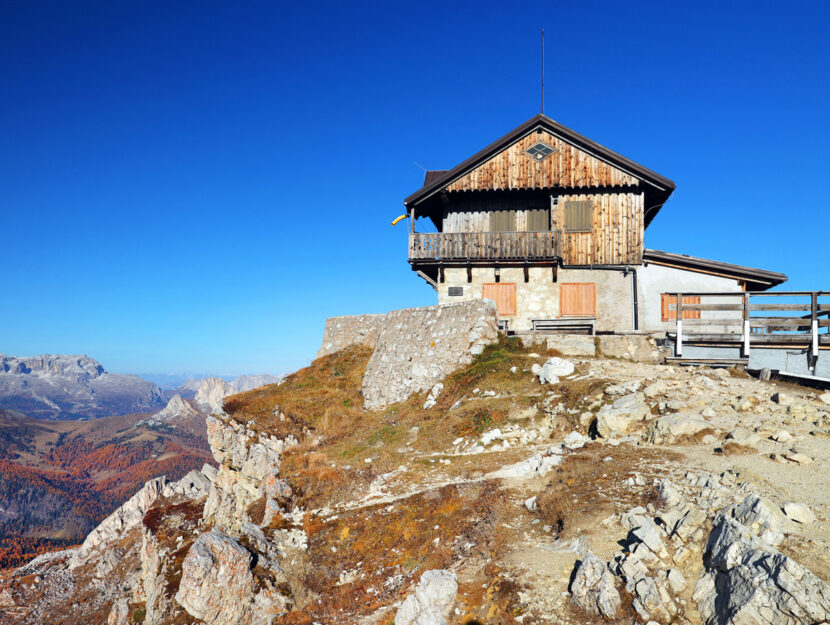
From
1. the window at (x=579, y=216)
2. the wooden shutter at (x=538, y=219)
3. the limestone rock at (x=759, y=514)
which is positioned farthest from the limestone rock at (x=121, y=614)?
the window at (x=579, y=216)

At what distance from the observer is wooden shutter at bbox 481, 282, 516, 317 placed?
2755 cm

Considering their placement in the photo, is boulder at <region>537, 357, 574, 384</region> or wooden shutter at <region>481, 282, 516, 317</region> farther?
wooden shutter at <region>481, 282, 516, 317</region>

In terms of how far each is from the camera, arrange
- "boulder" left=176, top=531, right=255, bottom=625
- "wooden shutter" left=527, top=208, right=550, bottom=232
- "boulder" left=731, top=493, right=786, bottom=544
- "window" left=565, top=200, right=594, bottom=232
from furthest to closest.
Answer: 1. "wooden shutter" left=527, top=208, right=550, bottom=232
2. "window" left=565, top=200, right=594, bottom=232
3. "boulder" left=176, top=531, right=255, bottom=625
4. "boulder" left=731, top=493, right=786, bottom=544

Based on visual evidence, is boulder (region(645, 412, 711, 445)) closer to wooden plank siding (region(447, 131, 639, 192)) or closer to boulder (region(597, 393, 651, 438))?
boulder (region(597, 393, 651, 438))

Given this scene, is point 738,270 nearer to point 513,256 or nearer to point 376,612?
point 513,256

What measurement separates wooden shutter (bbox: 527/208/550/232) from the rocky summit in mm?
9757

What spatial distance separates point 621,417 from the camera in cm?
1314

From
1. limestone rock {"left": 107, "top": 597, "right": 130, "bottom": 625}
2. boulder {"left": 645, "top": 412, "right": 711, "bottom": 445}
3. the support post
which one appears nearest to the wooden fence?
the support post

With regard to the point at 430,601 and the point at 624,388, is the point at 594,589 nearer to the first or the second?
the point at 430,601

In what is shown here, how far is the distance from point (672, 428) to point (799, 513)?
15.6ft

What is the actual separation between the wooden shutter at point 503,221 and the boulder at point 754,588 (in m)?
23.6

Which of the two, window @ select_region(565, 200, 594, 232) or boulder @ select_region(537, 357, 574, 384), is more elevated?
window @ select_region(565, 200, 594, 232)

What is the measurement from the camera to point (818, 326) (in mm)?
17953

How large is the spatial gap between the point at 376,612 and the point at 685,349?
17354 mm
